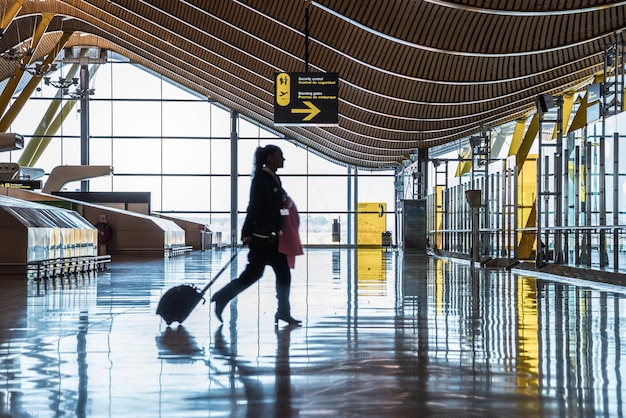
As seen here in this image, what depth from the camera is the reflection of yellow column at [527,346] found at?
4660 mm

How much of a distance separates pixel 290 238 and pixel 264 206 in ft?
1.13

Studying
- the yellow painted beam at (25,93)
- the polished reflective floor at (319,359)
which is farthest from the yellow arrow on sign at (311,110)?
the yellow painted beam at (25,93)

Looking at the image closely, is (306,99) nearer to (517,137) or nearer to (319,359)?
(319,359)

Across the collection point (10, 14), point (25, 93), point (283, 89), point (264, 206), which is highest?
point (10, 14)

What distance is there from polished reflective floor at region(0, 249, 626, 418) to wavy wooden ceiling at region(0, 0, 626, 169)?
1216 centimetres

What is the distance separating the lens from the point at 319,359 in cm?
555

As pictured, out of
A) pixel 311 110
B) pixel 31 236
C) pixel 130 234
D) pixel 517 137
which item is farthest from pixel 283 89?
pixel 517 137

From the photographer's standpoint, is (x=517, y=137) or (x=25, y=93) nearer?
(x=517, y=137)

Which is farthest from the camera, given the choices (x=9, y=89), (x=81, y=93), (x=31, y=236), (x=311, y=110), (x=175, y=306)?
(x=81, y=93)

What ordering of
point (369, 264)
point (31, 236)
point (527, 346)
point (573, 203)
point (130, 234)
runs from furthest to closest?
point (130, 234), point (369, 264), point (573, 203), point (31, 236), point (527, 346)

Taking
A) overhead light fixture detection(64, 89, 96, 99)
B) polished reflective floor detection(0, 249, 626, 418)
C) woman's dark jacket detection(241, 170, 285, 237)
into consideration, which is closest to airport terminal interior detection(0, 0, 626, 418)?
polished reflective floor detection(0, 249, 626, 418)

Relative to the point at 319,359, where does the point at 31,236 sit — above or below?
above

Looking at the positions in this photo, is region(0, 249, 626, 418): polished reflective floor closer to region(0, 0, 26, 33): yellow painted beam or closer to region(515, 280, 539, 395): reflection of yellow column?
region(515, 280, 539, 395): reflection of yellow column

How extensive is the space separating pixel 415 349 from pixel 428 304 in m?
4.10
